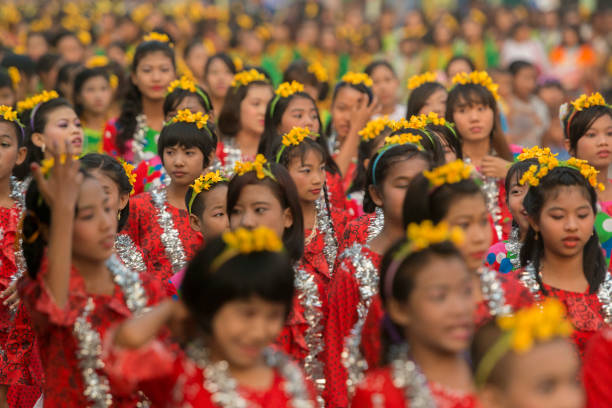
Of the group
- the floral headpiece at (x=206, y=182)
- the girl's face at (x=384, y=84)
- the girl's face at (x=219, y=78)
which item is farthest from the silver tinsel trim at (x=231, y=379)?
the girl's face at (x=384, y=84)

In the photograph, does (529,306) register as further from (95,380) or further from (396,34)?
(396,34)

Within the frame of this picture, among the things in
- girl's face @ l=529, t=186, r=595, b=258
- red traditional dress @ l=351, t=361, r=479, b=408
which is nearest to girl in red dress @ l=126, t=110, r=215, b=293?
girl's face @ l=529, t=186, r=595, b=258

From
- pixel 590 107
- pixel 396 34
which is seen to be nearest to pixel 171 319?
pixel 590 107

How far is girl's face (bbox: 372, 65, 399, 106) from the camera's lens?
958 cm

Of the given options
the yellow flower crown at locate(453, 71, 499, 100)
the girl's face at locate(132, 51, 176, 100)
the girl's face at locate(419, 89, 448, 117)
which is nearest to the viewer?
the yellow flower crown at locate(453, 71, 499, 100)

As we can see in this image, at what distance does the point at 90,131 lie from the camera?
8.69 metres

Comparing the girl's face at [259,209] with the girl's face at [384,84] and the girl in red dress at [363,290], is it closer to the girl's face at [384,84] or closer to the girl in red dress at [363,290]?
the girl in red dress at [363,290]

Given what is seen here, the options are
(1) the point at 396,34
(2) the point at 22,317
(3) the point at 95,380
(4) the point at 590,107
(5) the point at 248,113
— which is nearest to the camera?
(3) the point at 95,380

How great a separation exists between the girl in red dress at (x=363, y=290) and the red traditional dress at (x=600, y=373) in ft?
2.96

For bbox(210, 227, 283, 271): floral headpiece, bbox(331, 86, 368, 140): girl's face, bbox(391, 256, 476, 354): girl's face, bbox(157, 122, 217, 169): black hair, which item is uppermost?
bbox(331, 86, 368, 140): girl's face

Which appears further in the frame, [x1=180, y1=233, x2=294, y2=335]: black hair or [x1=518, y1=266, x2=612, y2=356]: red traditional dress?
[x1=518, y1=266, x2=612, y2=356]: red traditional dress

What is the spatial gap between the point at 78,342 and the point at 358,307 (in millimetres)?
1361

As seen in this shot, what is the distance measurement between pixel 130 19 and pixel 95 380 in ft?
36.9

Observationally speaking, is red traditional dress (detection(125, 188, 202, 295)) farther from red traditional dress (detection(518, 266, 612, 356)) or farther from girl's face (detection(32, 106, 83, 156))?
red traditional dress (detection(518, 266, 612, 356))
